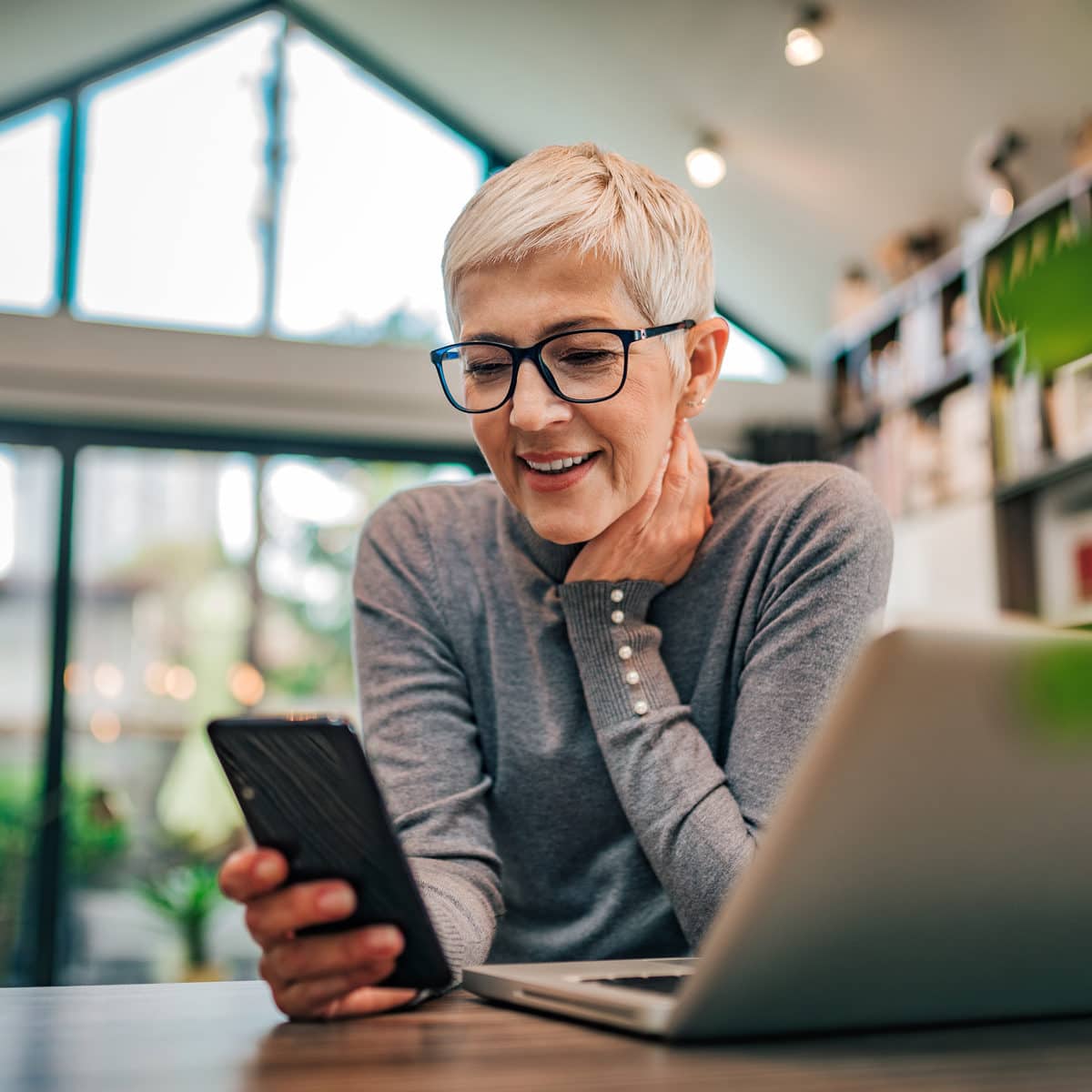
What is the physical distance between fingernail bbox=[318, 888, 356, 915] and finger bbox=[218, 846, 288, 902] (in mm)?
28

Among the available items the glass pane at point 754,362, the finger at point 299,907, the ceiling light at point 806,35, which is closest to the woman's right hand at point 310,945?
the finger at point 299,907

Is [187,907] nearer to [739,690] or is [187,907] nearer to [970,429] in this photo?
[970,429]

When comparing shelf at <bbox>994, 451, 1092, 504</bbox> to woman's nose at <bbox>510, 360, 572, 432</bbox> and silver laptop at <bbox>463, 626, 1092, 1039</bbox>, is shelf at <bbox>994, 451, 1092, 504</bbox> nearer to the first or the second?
woman's nose at <bbox>510, 360, 572, 432</bbox>

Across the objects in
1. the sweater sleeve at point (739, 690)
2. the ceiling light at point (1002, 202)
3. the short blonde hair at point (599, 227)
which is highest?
the ceiling light at point (1002, 202)

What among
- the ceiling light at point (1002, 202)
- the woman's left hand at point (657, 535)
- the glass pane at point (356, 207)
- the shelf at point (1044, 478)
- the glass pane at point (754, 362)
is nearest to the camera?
the woman's left hand at point (657, 535)

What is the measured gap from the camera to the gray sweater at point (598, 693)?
3.42 feet

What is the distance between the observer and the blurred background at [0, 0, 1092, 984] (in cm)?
425

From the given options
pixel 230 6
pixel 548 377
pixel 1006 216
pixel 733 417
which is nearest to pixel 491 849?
pixel 548 377

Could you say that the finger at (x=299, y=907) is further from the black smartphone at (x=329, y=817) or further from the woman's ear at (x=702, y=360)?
the woman's ear at (x=702, y=360)

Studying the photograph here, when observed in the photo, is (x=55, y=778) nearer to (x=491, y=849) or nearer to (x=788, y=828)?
(x=491, y=849)

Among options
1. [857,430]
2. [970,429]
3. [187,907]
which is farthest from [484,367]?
[187,907]

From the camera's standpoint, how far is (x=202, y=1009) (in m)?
0.69

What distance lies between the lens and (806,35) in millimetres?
3746

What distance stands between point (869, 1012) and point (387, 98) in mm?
5434
